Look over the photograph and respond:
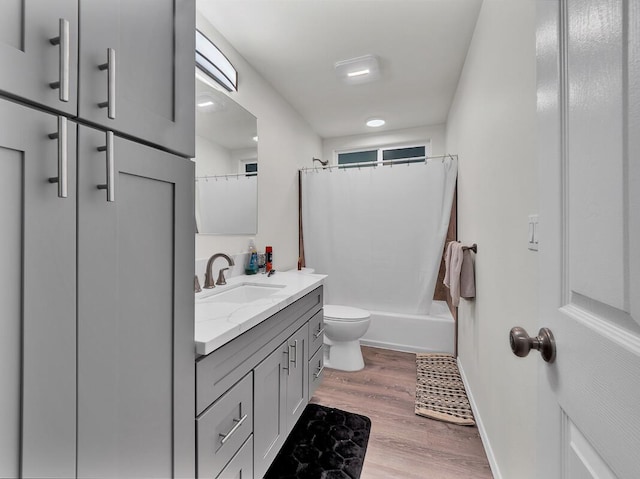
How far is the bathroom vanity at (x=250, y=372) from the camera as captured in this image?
2.92ft

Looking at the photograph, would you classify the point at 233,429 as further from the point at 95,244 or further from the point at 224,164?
the point at 224,164

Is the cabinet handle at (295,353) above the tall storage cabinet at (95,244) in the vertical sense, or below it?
below

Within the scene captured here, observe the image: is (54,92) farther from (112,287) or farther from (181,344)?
(181,344)

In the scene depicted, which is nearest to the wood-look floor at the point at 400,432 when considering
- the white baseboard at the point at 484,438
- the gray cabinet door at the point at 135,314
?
the white baseboard at the point at 484,438

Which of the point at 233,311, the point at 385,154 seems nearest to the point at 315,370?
the point at 233,311

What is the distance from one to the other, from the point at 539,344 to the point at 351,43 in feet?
6.89

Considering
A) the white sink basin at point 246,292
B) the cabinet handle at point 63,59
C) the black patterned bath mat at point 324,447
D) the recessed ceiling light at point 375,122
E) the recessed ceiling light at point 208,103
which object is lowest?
the black patterned bath mat at point 324,447

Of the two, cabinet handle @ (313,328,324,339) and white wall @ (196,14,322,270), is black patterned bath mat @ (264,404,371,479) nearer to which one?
cabinet handle @ (313,328,324,339)

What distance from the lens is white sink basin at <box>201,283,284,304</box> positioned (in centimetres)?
164

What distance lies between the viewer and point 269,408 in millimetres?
1256

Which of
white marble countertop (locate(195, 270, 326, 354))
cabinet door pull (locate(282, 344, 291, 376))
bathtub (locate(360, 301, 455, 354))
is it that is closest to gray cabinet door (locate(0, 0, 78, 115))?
white marble countertop (locate(195, 270, 326, 354))

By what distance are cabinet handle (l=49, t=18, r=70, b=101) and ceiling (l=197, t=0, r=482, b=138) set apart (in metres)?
1.50

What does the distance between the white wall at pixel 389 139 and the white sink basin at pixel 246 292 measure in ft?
6.53

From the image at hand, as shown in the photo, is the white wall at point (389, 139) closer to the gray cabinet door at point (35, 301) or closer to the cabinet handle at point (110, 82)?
the cabinet handle at point (110, 82)
